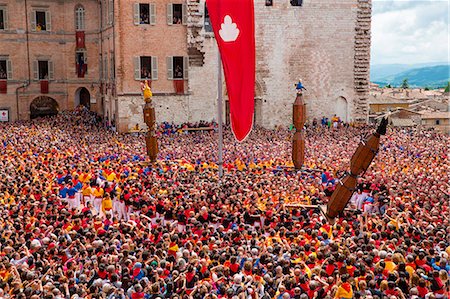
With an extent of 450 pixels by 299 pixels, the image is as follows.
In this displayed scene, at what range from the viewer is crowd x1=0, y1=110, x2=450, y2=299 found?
10656 millimetres

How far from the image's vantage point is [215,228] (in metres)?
15.3

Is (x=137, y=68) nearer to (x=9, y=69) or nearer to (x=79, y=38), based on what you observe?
(x=79, y=38)

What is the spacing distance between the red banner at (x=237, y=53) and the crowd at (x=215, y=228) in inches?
95.2

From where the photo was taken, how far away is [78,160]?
23.6 metres

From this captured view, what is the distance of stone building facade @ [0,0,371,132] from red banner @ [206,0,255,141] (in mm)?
19289

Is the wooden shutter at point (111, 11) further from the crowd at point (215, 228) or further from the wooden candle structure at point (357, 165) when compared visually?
the wooden candle structure at point (357, 165)

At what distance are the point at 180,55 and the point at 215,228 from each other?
76.9 feet

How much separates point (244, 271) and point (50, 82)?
114 feet

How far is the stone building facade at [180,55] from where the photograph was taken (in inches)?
1432

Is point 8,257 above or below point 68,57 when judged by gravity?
below

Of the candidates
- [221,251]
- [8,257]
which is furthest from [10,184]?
[221,251]

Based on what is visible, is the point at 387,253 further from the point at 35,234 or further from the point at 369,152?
the point at 35,234

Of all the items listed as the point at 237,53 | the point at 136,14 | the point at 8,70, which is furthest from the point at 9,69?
the point at 237,53

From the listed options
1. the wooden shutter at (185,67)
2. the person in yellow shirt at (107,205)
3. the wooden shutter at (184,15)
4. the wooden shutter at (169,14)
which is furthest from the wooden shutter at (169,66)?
the person in yellow shirt at (107,205)
